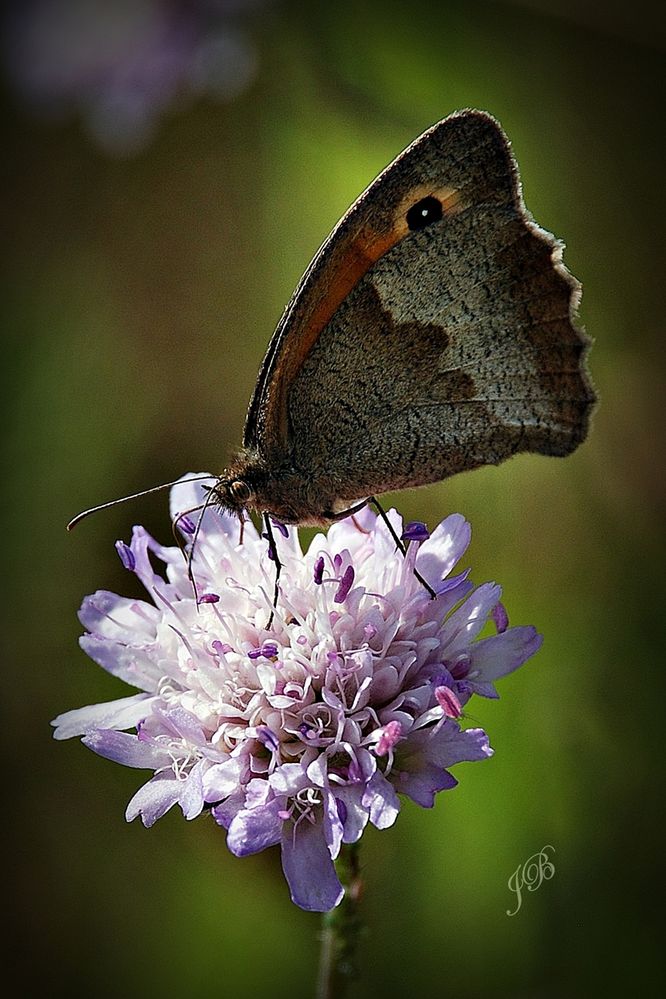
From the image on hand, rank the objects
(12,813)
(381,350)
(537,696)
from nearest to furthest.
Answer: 1. (381,350)
2. (537,696)
3. (12,813)

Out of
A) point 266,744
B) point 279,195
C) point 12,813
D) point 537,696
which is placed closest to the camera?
point 266,744

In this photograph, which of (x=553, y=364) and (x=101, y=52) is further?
(x=101, y=52)

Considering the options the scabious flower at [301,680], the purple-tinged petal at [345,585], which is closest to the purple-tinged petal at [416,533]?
the scabious flower at [301,680]

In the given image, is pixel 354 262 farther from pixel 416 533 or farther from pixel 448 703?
pixel 448 703

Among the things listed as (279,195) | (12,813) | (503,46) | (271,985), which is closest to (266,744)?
(271,985)

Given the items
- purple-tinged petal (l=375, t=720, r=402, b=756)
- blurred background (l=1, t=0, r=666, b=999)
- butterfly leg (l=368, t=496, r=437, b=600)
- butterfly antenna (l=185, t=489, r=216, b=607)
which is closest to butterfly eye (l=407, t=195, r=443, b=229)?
butterfly leg (l=368, t=496, r=437, b=600)

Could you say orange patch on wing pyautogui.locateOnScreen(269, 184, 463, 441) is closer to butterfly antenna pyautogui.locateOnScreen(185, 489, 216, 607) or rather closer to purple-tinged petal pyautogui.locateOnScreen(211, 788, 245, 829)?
butterfly antenna pyautogui.locateOnScreen(185, 489, 216, 607)

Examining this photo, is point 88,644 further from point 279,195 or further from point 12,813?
point 279,195
